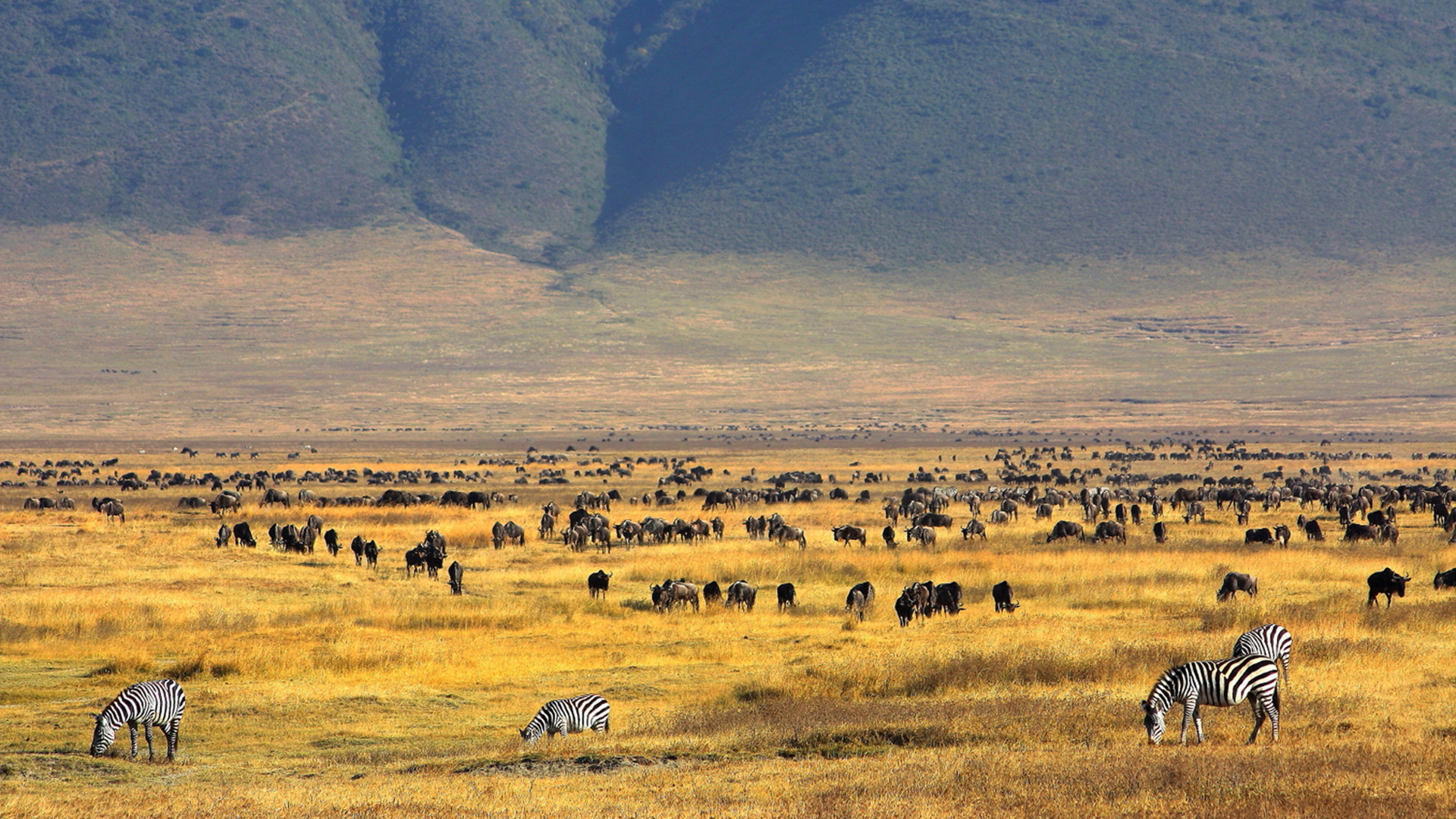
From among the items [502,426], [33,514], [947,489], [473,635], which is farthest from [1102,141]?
[473,635]

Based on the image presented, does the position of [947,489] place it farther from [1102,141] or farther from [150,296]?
[1102,141]

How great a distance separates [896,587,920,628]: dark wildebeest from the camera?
2448 cm

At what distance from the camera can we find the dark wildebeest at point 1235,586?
25422 mm

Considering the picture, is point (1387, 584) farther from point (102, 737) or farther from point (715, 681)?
point (102, 737)

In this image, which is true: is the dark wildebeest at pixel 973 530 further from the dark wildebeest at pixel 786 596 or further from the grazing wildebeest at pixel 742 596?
the grazing wildebeest at pixel 742 596

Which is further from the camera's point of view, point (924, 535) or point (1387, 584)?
point (924, 535)

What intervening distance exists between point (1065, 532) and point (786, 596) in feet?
44.0

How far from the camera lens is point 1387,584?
79.6 ft

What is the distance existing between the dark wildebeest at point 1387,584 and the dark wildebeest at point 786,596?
9.48 meters

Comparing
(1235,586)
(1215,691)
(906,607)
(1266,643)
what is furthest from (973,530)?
(1215,691)

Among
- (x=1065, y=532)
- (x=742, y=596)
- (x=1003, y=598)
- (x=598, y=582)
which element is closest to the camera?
(x=1003, y=598)

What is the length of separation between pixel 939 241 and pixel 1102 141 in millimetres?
32362

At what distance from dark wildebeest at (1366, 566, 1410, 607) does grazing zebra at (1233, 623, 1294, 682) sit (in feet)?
23.0

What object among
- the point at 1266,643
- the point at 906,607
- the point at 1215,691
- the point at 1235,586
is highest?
the point at 1235,586
